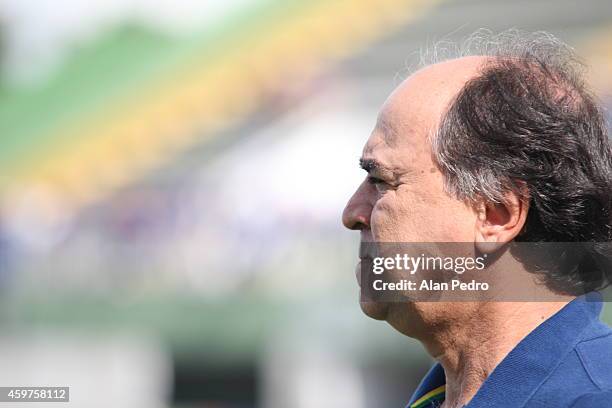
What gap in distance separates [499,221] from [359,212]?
0.96 ft

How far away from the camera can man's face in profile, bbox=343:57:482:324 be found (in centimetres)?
189

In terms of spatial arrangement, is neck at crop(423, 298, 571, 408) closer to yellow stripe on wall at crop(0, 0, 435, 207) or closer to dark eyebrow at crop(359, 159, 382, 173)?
dark eyebrow at crop(359, 159, 382, 173)

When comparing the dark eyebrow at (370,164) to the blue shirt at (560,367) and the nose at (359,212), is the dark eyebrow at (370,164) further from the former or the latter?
the blue shirt at (560,367)

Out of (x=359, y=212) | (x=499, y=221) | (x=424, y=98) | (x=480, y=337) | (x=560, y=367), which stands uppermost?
(x=424, y=98)

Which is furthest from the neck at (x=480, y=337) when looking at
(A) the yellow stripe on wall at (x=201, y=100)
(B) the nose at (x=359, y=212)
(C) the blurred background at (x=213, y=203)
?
(A) the yellow stripe on wall at (x=201, y=100)

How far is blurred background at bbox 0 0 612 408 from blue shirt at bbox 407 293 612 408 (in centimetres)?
864

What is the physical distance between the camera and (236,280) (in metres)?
12.3

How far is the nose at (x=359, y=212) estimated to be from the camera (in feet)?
6.57

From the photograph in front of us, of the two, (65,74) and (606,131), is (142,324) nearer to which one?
(65,74)

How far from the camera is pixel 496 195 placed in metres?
1.82

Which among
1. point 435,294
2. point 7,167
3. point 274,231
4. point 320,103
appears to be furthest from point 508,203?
point 7,167

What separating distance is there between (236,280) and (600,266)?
1055cm

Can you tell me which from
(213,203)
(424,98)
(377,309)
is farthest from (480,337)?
(213,203)

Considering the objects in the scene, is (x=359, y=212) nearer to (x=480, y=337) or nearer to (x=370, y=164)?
(x=370, y=164)
